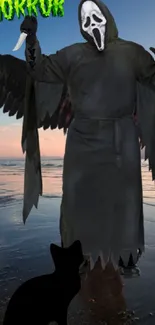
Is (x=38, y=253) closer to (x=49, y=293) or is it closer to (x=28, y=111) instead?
(x=28, y=111)

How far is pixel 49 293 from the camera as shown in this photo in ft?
5.06

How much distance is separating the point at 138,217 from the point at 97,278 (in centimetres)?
50

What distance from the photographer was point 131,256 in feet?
7.36

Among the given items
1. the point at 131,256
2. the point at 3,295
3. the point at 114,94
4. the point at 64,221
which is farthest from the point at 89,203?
the point at 3,295

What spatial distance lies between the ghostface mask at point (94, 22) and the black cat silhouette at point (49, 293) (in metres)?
0.99

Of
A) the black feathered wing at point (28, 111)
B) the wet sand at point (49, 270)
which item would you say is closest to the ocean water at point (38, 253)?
the wet sand at point (49, 270)

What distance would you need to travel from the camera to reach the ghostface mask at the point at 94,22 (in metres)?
2.10

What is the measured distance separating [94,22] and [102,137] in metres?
0.51

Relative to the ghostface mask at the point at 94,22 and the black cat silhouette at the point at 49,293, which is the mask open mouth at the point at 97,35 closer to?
the ghostface mask at the point at 94,22

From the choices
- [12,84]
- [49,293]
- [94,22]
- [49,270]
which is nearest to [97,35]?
[94,22]

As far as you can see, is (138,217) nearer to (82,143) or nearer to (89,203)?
(89,203)

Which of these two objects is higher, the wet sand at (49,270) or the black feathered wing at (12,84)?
the black feathered wing at (12,84)

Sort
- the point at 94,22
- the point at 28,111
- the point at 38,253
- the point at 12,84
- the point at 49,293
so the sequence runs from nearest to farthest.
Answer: the point at 49,293, the point at 94,22, the point at 28,111, the point at 12,84, the point at 38,253

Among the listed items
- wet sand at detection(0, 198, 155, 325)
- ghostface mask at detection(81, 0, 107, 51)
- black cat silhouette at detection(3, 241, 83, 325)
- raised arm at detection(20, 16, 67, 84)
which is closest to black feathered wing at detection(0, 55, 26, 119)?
raised arm at detection(20, 16, 67, 84)
